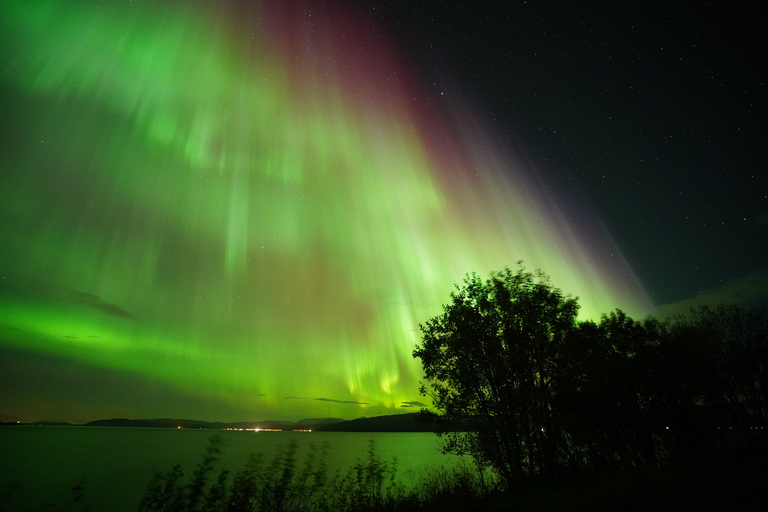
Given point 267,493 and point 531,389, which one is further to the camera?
point 531,389

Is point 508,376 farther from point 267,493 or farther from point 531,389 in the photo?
point 267,493

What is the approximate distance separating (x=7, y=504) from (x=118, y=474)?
81.7 ft

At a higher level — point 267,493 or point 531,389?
point 531,389

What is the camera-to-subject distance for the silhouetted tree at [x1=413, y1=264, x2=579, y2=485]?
2122 cm

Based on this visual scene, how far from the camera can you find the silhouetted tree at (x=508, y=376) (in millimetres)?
21219

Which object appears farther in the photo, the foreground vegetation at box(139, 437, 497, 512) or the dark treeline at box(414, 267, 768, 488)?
the dark treeline at box(414, 267, 768, 488)

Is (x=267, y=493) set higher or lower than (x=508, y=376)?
lower

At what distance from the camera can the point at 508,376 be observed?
838 inches

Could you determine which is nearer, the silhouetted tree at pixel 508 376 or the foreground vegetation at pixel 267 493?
the foreground vegetation at pixel 267 493

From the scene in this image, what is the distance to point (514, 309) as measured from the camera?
22.3m

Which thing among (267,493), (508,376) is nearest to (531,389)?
(508,376)

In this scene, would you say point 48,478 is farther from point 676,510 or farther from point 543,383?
point 676,510

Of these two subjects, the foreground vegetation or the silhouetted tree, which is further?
the silhouetted tree

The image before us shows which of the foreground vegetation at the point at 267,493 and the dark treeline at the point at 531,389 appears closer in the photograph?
the foreground vegetation at the point at 267,493
